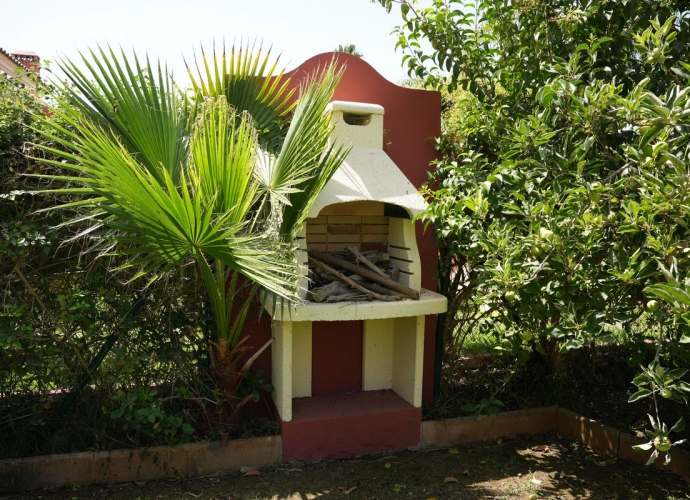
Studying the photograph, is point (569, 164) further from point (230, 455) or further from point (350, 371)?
point (230, 455)

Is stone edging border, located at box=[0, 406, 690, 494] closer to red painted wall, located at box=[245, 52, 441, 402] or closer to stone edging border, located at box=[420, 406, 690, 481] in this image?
stone edging border, located at box=[420, 406, 690, 481]

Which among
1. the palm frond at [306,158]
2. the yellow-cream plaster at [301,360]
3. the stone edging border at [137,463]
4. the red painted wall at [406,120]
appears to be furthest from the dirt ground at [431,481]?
the palm frond at [306,158]

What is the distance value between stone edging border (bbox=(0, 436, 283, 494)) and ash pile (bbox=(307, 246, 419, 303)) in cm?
121

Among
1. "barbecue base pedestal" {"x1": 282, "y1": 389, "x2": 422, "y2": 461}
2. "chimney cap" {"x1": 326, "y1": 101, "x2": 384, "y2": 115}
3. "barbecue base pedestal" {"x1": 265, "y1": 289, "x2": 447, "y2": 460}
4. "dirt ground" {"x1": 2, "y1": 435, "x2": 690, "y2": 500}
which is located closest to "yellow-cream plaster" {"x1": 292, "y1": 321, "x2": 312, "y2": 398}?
→ "barbecue base pedestal" {"x1": 265, "y1": 289, "x2": 447, "y2": 460}

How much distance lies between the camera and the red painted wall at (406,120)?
4812 millimetres

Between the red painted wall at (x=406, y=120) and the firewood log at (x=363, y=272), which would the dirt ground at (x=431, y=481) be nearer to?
the red painted wall at (x=406, y=120)

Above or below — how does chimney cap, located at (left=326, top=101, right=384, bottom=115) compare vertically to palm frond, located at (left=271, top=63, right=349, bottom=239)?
above

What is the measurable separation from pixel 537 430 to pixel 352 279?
2.27m

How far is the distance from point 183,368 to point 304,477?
123 centimetres

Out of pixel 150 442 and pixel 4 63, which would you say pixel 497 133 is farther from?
pixel 4 63

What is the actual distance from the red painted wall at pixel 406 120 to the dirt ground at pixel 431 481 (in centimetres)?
86

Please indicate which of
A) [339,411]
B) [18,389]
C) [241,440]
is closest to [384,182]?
[339,411]

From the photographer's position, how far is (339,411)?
4.52 meters

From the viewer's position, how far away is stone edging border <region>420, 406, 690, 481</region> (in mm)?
4556
